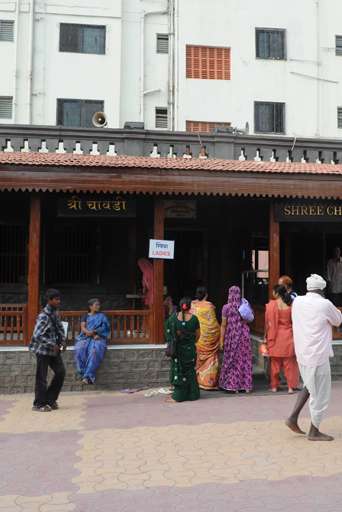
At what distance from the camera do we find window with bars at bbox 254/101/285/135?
57.2 ft

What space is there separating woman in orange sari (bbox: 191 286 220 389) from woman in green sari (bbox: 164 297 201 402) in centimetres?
55

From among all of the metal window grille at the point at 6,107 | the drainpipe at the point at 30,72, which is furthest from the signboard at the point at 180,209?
the metal window grille at the point at 6,107

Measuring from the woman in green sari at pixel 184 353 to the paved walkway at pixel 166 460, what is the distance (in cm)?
25

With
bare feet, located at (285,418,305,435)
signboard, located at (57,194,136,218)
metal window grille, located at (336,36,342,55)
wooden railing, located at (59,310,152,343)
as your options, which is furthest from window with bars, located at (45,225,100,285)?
metal window grille, located at (336,36,342,55)

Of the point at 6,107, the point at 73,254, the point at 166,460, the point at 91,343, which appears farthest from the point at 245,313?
the point at 6,107

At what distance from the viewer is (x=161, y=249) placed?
26.7 ft

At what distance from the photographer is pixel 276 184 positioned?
26.6 feet

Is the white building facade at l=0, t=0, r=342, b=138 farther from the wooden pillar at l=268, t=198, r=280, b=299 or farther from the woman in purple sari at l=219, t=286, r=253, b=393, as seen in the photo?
the woman in purple sari at l=219, t=286, r=253, b=393

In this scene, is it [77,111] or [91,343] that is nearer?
[91,343]

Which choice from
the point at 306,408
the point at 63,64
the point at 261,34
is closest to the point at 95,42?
the point at 63,64

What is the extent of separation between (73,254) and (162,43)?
10388 mm

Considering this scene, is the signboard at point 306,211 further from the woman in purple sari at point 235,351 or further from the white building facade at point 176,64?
the white building facade at point 176,64

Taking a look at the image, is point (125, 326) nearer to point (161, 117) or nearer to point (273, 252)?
point (273, 252)

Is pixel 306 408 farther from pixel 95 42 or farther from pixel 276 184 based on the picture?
pixel 95 42
